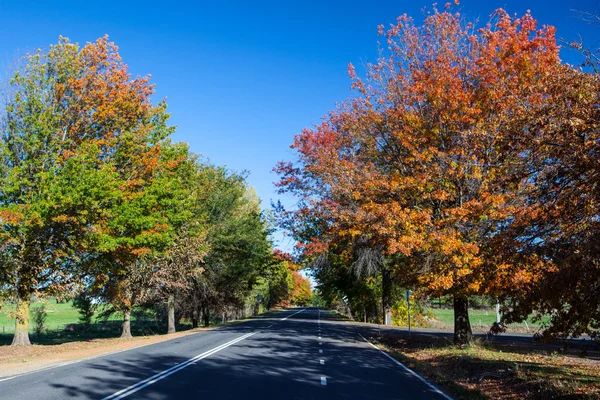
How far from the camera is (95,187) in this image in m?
18.9

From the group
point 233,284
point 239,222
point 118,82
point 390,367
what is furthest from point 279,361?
point 233,284

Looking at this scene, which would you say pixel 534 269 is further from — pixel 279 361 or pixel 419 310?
pixel 419 310

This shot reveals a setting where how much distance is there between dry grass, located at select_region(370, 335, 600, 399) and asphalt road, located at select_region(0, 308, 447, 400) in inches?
36.4

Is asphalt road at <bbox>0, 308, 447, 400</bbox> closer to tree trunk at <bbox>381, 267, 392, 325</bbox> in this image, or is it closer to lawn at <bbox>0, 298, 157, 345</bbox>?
lawn at <bbox>0, 298, 157, 345</bbox>

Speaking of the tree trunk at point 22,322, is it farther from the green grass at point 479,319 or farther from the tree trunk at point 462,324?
the green grass at point 479,319

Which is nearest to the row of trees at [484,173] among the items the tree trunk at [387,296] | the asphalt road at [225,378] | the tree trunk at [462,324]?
the tree trunk at [462,324]

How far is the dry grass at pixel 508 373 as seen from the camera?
9234mm

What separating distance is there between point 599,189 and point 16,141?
68.8ft

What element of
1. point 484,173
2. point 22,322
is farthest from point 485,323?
point 22,322

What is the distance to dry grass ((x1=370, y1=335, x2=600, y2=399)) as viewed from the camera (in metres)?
9.23

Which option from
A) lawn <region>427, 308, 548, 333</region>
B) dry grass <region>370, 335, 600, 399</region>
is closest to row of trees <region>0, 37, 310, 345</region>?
dry grass <region>370, 335, 600, 399</region>

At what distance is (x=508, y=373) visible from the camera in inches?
449

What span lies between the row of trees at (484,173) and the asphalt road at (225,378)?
3317mm

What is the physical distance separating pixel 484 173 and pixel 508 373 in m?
6.44
